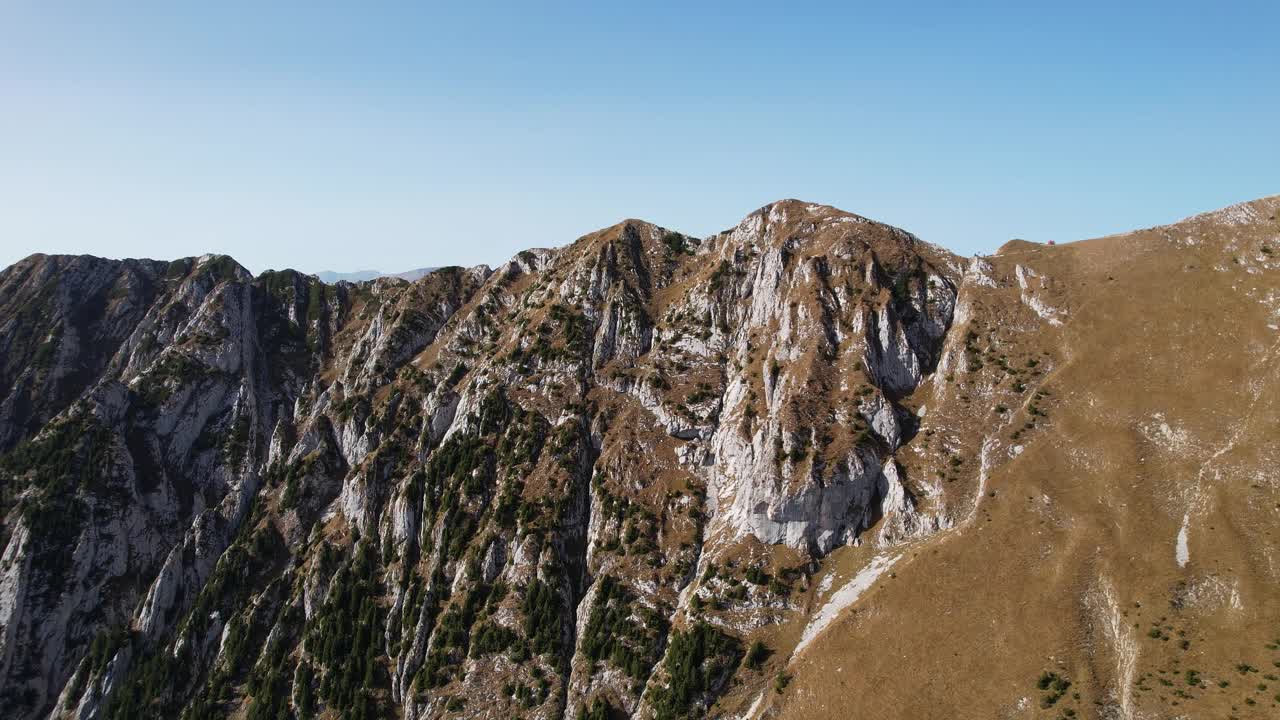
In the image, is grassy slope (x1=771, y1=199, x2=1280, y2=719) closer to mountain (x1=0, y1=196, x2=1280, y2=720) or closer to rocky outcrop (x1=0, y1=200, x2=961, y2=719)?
mountain (x1=0, y1=196, x2=1280, y2=720)

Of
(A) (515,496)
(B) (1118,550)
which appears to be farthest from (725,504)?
(B) (1118,550)

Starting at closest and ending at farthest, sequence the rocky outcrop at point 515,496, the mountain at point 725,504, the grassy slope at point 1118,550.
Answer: the grassy slope at point 1118,550, the mountain at point 725,504, the rocky outcrop at point 515,496

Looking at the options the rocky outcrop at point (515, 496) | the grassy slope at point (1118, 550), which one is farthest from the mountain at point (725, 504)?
the rocky outcrop at point (515, 496)

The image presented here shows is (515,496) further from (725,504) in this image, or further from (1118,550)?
(1118,550)

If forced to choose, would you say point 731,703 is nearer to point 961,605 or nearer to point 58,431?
point 961,605

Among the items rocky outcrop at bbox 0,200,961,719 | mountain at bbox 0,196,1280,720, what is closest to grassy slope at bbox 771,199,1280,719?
mountain at bbox 0,196,1280,720

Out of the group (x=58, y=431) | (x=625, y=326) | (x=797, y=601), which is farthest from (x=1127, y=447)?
(x=58, y=431)

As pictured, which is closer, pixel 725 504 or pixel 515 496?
pixel 725 504

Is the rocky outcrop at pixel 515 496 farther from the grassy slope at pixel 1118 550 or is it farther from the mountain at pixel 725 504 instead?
the grassy slope at pixel 1118 550
